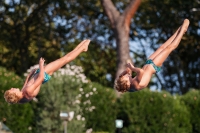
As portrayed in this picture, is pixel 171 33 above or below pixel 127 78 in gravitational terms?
above

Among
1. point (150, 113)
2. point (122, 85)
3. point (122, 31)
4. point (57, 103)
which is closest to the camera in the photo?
point (122, 85)

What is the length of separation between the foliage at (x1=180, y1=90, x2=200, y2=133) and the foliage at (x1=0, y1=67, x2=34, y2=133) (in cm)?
642

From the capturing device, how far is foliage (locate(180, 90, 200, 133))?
2323 cm

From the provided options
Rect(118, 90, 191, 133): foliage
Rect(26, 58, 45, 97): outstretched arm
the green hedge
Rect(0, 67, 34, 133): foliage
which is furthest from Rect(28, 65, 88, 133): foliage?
Rect(26, 58, 45, 97): outstretched arm

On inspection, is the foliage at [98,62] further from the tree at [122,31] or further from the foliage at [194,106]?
the foliage at [194,106]

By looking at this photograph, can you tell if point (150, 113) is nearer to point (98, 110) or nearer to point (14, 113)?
point (98, 110)

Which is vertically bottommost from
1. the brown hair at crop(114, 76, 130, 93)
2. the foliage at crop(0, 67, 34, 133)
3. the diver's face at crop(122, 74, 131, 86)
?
the brown hair at crop(114, 76, 130, 93)

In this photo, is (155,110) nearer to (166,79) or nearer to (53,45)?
(53,45)

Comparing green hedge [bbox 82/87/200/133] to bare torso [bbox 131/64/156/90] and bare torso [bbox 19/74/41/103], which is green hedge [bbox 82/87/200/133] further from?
bare torso [bbox 19/74/41/103]

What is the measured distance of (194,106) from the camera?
2333 centimetres

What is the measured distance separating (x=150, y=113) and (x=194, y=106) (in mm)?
2017

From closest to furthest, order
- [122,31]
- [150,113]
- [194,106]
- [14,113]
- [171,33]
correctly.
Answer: [14,113] → [150,113] → [194,106] → [122,31] → [171,33]

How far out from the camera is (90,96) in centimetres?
2352

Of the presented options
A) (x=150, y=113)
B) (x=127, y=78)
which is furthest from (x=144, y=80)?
(x=150, y=113)
